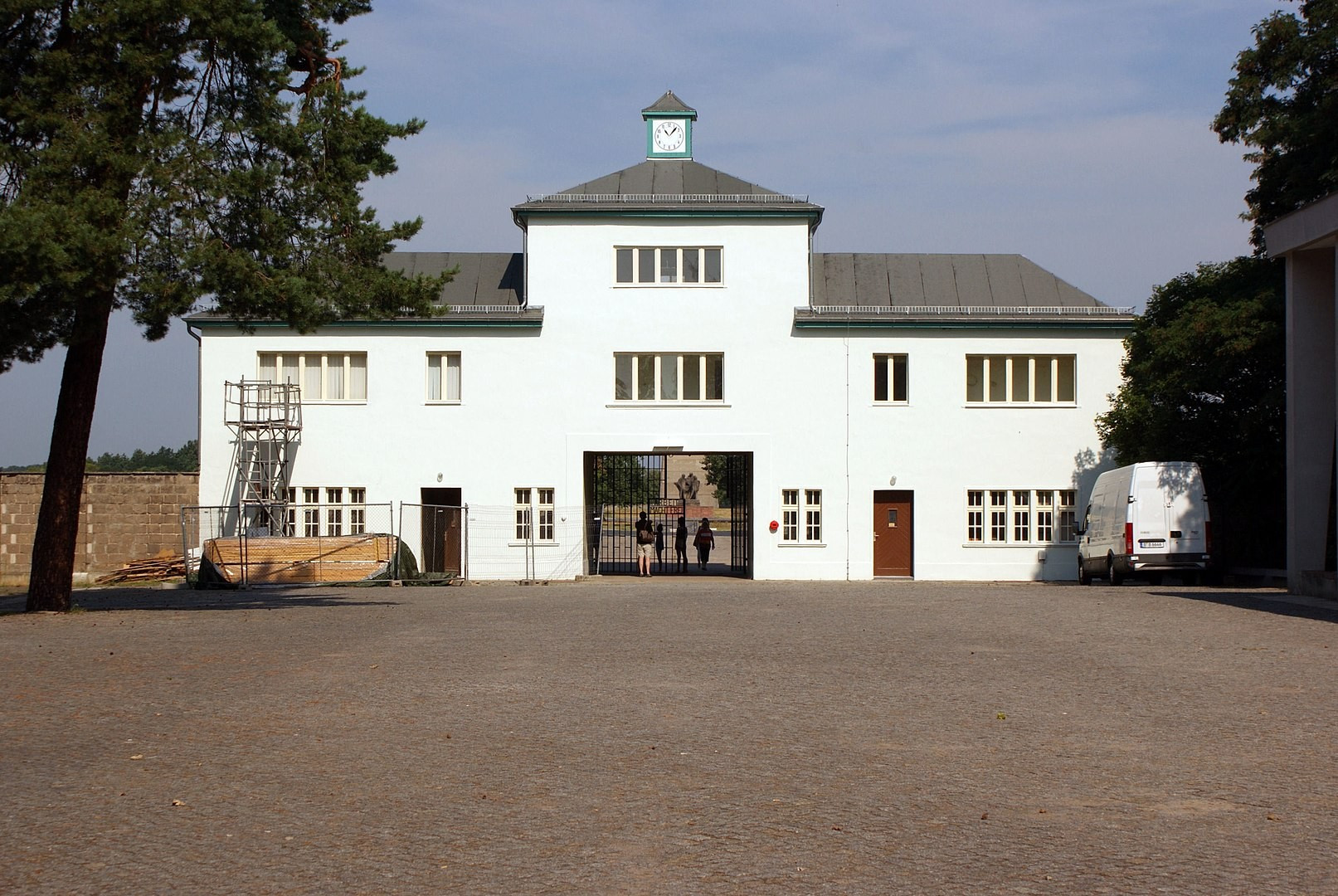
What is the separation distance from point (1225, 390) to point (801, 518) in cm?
1097

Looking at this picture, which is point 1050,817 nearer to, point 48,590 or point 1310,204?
point 48,590

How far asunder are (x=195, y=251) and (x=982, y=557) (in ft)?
78.0

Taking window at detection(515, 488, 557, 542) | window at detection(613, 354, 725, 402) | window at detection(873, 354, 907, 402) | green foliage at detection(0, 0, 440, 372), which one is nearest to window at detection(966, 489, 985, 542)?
window at detection(873, 354, 907, 402)

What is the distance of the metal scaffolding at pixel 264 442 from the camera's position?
36.8m

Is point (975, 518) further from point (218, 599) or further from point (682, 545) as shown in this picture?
point (218, 599)

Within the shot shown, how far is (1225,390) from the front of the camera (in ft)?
104

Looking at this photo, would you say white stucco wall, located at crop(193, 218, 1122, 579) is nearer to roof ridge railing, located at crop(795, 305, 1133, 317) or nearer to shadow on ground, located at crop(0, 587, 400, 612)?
roof ridge railing, located at crop(795, 305, 1133, 317)

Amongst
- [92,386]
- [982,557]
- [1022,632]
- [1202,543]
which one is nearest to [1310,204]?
[1202,543]

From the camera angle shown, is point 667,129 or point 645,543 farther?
point 667,129

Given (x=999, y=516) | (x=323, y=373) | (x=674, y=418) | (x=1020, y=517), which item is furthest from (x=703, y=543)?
(x=323, y=373)

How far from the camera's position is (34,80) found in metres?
19.4

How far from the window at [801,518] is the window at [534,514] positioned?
19.6ft

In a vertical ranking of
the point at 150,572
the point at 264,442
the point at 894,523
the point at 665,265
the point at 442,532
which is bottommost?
the point at 150,572

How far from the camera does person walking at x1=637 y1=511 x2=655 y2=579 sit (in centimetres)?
3822
